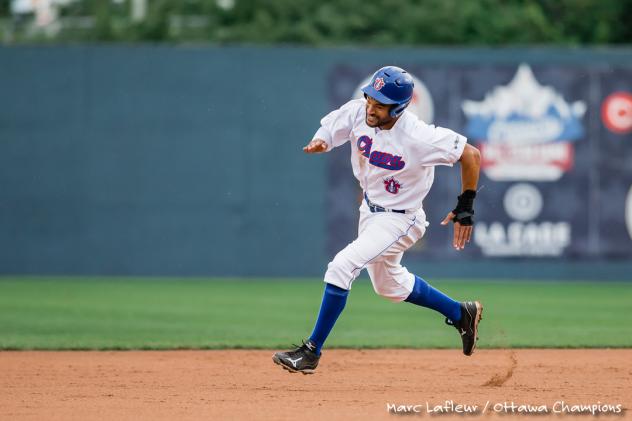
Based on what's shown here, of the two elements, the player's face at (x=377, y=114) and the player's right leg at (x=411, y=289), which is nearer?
the player's face at (x=377, y=114)

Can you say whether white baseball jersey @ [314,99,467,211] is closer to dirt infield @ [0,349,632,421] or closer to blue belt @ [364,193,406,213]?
blue belt @ [364,193,406,213]

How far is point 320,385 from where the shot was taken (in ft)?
22.2

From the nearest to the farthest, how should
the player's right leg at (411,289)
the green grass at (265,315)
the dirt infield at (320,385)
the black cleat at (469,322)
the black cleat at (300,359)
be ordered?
the dirt infield at (320,385)
the black cleat at (300,359)
the player's right leg at (411,289)
the black cleat at (469,322)
the green grass at (265,315)

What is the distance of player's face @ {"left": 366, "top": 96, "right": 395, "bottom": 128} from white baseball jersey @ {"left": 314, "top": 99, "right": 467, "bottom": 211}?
5cm

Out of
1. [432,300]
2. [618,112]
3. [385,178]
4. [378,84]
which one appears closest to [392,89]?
[378,84]

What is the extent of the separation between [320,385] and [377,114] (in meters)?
1.62

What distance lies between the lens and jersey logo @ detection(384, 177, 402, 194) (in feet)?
22.5

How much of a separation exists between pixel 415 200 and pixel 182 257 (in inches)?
334

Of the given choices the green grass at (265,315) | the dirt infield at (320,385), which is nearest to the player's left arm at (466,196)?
the dirt infield at (320,385)

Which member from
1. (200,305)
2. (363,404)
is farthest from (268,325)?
(363,404)

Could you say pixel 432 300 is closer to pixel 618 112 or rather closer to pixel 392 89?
pixel 392 89

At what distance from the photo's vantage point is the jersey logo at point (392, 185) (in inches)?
269

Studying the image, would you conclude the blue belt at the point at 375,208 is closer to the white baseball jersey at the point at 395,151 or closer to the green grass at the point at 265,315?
the white baseball jersey at the point at 395,151

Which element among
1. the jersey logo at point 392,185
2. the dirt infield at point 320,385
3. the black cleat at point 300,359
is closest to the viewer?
the dirt infield at point 320,385
